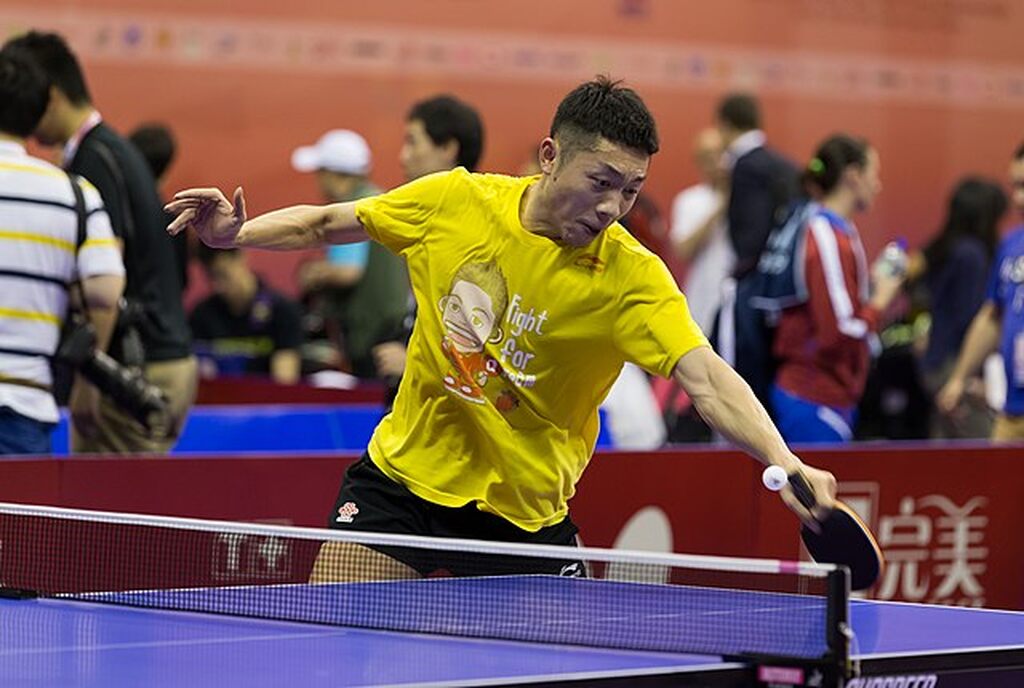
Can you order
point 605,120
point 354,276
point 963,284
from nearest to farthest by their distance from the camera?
point 605,120, point 354,276, point 963,284

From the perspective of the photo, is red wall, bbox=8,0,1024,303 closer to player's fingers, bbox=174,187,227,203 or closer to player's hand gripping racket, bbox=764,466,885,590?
player's fingers, bbox=174,187,227,203

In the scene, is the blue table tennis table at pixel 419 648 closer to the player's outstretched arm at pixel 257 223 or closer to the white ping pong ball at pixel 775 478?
the white ping pong ball at pixel 775 478

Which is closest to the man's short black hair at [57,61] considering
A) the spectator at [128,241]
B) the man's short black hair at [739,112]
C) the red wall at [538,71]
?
the spectator at [128,241]

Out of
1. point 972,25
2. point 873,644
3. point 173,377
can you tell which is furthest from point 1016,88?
point 873,644

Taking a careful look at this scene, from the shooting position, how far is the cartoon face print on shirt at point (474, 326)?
14.5 ft

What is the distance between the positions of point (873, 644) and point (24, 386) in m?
3.00

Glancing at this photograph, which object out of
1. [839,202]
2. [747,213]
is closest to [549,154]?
[839,202]

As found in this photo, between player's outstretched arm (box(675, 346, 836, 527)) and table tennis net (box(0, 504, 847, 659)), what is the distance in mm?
247

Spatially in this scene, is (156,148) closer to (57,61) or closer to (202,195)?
(57,61)

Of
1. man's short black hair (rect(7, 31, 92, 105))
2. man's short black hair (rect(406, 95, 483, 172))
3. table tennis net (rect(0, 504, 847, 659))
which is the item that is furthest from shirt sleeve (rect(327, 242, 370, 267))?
table tennis net (rect(0, 504, 847, 659))

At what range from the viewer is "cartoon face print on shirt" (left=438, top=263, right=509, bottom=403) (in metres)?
4.43

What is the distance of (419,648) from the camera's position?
366 cm

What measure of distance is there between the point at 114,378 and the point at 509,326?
2.46m

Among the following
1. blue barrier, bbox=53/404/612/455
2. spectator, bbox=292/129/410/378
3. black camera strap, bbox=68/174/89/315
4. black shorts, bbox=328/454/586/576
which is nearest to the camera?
black shorts, bbox=328/454/586/576
